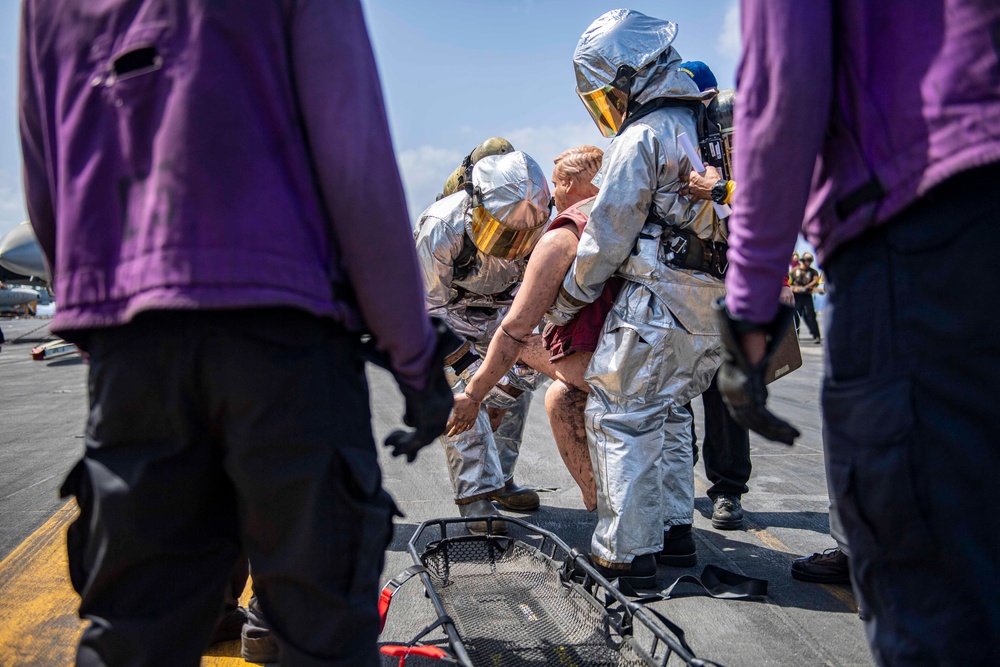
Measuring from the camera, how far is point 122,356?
122 centimetres

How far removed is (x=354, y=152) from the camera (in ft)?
4.10

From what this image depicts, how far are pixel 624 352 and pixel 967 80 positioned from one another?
1793 mm

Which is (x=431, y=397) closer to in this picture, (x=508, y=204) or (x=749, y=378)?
(x=749, y=378)

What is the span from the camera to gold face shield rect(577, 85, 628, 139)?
3.08m

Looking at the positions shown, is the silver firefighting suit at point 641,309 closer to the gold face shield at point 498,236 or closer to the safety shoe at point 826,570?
the safety shoe at point 826,570

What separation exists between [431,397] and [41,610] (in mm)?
2174

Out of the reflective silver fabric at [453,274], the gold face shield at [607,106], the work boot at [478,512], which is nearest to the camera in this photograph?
the gold face shield at [607,106]

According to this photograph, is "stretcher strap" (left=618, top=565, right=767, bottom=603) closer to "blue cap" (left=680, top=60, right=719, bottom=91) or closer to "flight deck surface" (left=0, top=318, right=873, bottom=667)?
"flight deck surface" (left=0, top=318, right=873, bottom=667)

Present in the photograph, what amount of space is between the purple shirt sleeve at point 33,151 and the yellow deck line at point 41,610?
127 cm

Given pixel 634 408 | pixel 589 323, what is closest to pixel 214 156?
pixel 634 408

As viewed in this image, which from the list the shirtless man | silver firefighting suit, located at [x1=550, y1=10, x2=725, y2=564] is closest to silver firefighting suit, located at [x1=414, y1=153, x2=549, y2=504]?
the shirtless man

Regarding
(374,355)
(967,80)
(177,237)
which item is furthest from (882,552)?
(177,237)

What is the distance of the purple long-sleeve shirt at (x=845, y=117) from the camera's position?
Answer: 118 cm

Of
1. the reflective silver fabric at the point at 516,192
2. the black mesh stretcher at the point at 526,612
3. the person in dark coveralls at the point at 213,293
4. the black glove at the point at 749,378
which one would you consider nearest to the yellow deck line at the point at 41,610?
the black mesh stretcher at the point at 526,612
